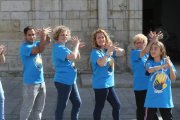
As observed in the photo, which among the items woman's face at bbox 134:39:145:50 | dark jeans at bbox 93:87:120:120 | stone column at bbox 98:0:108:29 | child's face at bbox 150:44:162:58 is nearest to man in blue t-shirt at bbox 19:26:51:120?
dark jeans at bbox 93:87:120:120

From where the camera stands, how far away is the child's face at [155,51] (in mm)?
6030

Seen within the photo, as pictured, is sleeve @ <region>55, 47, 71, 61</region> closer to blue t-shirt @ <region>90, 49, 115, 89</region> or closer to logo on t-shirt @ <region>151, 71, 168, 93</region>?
blue t-shirt @ <region>90, 49, 115, 89</region>

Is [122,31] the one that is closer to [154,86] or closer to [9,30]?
[9,30]

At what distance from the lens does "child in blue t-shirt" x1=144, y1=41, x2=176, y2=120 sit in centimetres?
592

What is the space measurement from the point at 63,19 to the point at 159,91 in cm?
768

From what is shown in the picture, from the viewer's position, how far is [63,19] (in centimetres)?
1324

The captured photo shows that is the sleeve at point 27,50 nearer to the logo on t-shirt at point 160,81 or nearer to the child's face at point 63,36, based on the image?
the child's face at point 63,36

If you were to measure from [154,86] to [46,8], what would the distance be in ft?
25.5

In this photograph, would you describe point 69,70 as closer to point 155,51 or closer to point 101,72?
point 101,72

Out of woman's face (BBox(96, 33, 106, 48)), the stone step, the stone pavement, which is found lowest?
the stone pavement

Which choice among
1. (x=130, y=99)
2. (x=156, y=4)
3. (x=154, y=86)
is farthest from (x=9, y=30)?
(x=156, y=4)

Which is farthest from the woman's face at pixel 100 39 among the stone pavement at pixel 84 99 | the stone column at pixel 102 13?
the stone column at pixel 102 13

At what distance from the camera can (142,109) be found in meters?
6.71

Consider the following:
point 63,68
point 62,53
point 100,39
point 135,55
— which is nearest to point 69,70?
point 63,68
